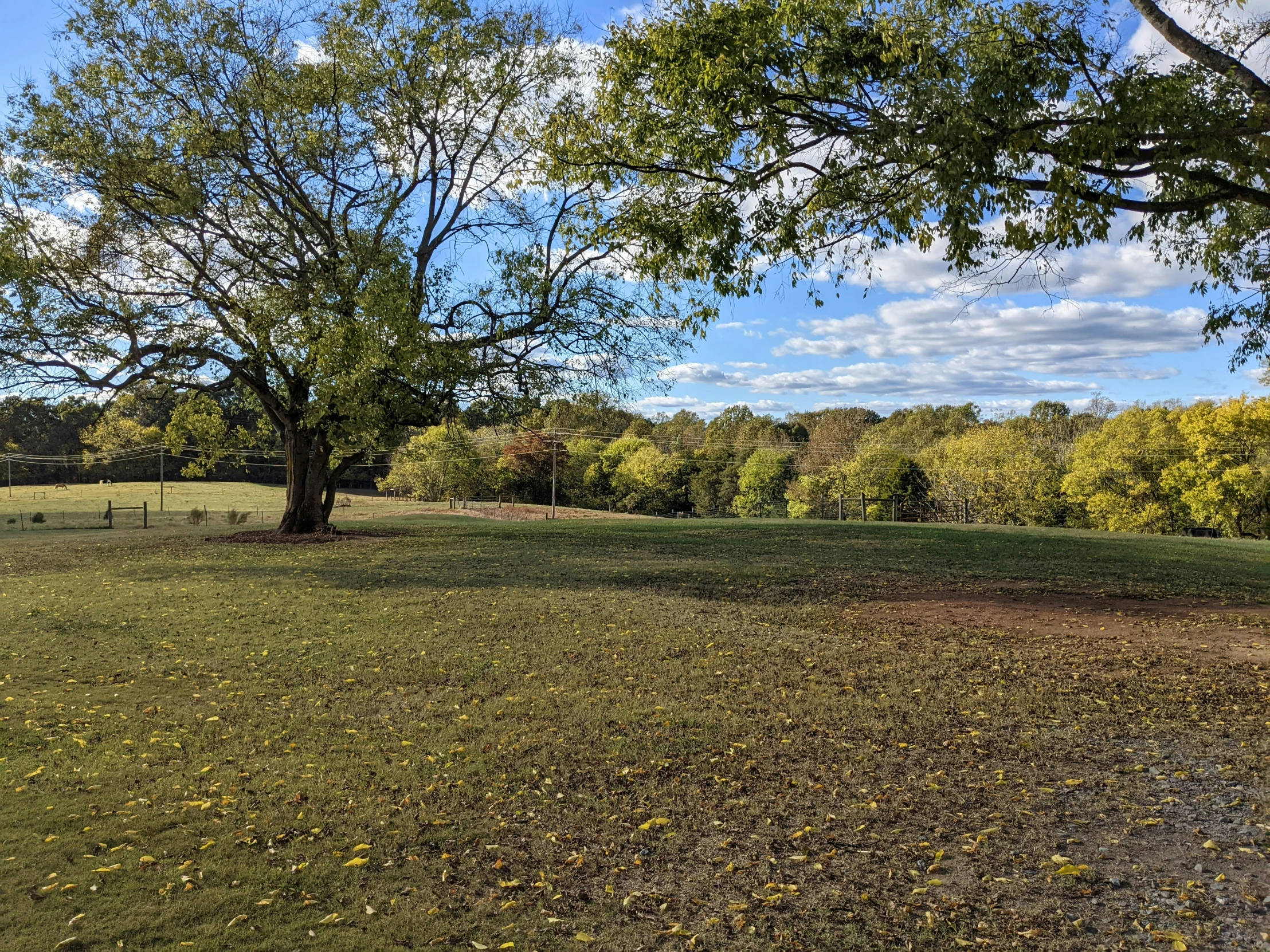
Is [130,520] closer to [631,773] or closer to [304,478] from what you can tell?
[304,478]

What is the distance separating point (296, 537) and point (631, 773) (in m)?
18.9

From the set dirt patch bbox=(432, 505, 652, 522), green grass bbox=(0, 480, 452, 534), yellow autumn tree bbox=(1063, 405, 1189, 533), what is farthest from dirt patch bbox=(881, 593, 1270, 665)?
yellow autumn tree bbox=(1063, 405, 1189, 533)

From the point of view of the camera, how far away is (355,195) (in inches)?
888

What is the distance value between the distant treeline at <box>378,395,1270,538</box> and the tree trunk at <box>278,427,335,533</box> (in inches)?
217

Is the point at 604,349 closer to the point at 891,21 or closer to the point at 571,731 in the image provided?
the point at 891,21

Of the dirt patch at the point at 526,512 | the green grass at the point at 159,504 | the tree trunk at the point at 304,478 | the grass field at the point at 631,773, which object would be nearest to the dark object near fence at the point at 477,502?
the dirt patch at the point at 526,512

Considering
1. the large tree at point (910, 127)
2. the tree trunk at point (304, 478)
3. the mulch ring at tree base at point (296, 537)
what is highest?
the large tree at point (910, 127)

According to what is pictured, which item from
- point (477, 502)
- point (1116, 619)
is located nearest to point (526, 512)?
point (477, 502)

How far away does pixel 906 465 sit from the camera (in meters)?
61.8

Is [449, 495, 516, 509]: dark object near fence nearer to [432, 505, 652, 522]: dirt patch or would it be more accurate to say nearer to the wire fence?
[432, 505, 652, 522]: dirt patch

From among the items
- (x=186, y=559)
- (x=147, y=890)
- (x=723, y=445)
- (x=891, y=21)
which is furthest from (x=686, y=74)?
(x=723, y=445)

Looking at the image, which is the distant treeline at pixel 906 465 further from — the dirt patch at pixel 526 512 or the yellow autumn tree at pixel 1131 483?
the dirt patch at pixel 526 512

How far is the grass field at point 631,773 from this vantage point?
421 cm

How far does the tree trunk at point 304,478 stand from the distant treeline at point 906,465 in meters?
5.51
